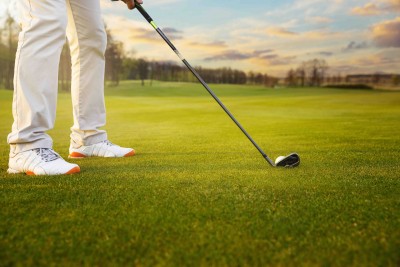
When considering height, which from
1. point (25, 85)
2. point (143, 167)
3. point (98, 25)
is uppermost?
point (98, 25)

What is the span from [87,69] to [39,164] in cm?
146

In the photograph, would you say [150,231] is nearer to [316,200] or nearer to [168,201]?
[168,201]

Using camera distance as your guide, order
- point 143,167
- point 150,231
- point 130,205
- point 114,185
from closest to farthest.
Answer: point 150,231
point 130,205
point 114,185
point 143,167

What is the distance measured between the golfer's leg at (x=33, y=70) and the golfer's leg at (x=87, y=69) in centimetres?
78

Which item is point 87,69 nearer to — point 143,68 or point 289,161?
point 289,161

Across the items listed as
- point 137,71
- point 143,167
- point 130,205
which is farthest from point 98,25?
point 137,71

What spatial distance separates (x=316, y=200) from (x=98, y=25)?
2.92 m

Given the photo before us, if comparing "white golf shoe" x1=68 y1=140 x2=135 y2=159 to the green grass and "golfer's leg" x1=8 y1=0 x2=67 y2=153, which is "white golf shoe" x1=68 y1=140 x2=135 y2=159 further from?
"golfer's leg" x1=8 y1=0 x2=67 y2=153

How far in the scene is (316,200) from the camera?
2111 millimetres

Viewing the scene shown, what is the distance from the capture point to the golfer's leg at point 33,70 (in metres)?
3.03

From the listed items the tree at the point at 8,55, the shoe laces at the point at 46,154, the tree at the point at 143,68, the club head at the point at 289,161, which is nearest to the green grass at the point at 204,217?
the club head at the point at 289,161

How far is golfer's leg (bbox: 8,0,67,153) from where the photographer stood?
3.03m

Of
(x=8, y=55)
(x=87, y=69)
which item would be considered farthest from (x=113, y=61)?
(x=87, y=69)

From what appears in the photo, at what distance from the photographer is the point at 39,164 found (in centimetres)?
296
